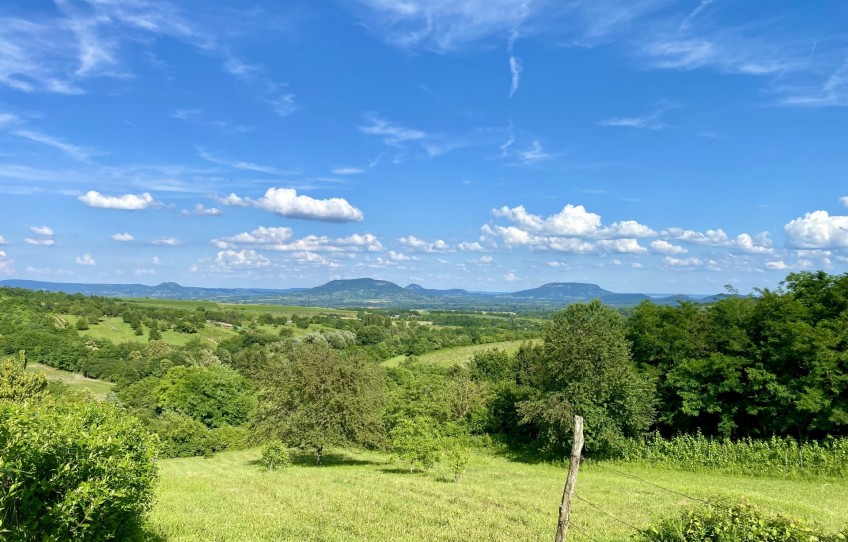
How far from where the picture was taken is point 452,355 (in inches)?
4397

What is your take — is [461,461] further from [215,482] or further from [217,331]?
[217,331]

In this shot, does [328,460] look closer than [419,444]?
No

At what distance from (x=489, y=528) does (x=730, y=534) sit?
323 inches

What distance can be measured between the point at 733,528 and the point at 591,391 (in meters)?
29.2

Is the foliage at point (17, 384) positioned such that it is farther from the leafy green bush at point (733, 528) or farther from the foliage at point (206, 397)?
the leafy green bush at point (733, 528)

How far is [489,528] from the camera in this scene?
15156mm

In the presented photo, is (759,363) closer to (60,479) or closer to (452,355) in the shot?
(60,479)

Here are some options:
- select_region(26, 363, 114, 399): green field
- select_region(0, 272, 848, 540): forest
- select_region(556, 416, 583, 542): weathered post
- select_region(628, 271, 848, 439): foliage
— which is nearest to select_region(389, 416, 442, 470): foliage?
select_region(0, 272, 848, 540): forest

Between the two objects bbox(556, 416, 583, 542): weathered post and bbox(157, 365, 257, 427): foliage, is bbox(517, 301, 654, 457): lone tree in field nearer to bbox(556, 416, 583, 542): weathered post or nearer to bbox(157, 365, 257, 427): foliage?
bbox(556, 416, 583, 542): weathered post

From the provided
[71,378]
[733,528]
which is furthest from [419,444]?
[71,378]

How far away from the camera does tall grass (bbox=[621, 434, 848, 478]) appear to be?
30.1 m

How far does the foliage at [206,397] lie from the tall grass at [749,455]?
206 ft

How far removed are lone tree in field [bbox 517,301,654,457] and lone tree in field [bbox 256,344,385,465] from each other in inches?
533

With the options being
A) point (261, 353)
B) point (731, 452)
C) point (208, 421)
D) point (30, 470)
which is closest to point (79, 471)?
point (30, 470)
